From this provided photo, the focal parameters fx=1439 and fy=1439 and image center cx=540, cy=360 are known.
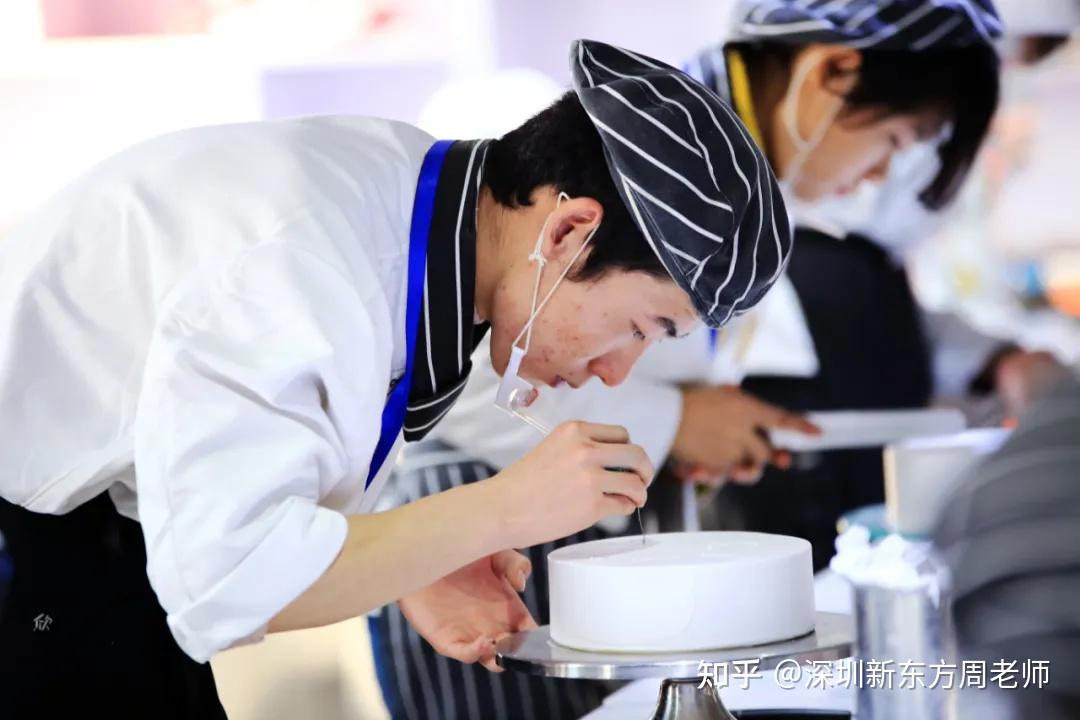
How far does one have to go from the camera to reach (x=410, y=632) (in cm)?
237

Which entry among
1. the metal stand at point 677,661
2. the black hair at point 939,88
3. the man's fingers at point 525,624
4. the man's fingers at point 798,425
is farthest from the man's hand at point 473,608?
the black hair at point 939,88

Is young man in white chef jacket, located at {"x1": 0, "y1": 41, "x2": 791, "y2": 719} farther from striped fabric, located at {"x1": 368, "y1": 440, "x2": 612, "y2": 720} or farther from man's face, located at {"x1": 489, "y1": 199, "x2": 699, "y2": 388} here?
striped fabric, located at {"x1": 368, "y1": 440, "x2": 612, "y2": 720}

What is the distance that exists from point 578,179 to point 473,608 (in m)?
0.48

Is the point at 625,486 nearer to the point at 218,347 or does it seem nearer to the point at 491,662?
the point at 491,662

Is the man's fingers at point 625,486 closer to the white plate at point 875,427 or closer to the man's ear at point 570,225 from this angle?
the man's ear at point 570,225

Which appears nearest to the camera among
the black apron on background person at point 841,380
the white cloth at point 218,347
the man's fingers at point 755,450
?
the white cloth at point 218,347

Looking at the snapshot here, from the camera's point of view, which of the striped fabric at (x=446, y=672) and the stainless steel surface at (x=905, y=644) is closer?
the stainless steel surface at (x=905, y=644)

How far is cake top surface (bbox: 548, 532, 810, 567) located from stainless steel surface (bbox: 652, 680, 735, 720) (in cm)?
Answer: 11

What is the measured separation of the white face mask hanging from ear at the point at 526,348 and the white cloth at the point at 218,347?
0.46ft

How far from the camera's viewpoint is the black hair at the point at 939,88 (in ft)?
8.20

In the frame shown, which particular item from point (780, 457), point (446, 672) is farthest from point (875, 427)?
point (446, 672)

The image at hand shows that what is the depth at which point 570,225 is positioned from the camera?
1.41 m

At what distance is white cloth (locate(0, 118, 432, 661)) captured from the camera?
46.0 inches

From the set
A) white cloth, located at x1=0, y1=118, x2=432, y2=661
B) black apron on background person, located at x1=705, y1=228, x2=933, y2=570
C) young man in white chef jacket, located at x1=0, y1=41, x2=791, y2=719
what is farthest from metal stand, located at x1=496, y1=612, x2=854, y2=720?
black apron on background person, located at x1=705, y1=228, x2=933, y2=570
